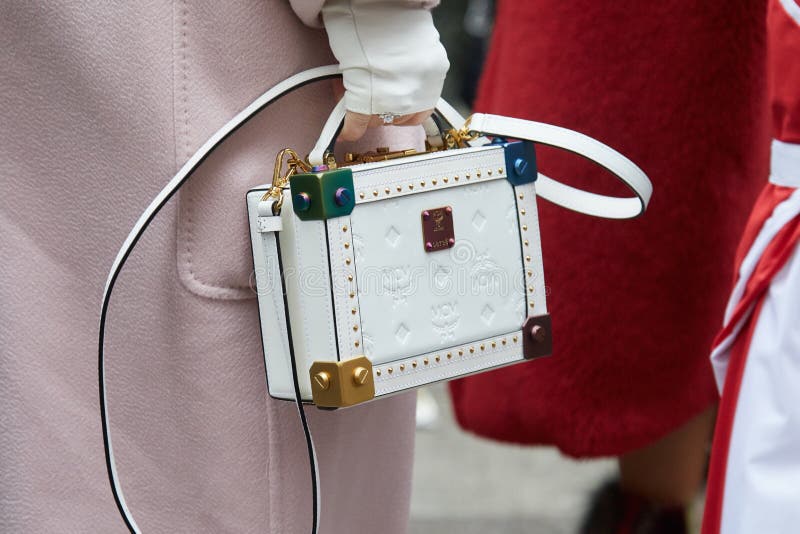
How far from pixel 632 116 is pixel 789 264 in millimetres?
372

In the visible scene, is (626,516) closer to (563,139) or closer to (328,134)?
(563,139)

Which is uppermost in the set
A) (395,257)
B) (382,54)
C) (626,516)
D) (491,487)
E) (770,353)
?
(382,54)

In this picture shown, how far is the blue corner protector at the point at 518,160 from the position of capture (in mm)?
883

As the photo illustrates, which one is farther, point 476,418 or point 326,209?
point 476,418

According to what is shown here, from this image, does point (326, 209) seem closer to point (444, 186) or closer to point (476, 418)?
point (444, 186)

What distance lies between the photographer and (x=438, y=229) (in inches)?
33.0

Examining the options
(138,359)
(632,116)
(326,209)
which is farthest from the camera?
(632,116)

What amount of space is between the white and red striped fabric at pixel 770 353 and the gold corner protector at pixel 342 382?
1.01 ft

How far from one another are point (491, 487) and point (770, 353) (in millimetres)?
1207

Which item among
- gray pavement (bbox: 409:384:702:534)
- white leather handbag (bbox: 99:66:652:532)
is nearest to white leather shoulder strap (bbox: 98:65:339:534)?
white leather handbag (bbox: 99:66:652:532)

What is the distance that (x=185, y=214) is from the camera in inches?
32.5

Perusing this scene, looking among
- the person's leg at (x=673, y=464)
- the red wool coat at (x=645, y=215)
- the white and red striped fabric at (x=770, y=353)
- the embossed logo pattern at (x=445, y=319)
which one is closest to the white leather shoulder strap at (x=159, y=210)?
the embossed logo pattern at (x=445, y=319)

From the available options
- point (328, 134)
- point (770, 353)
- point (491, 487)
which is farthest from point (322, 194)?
point (491, 487)

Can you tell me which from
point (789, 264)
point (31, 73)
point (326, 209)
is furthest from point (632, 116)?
point (31, 73)
